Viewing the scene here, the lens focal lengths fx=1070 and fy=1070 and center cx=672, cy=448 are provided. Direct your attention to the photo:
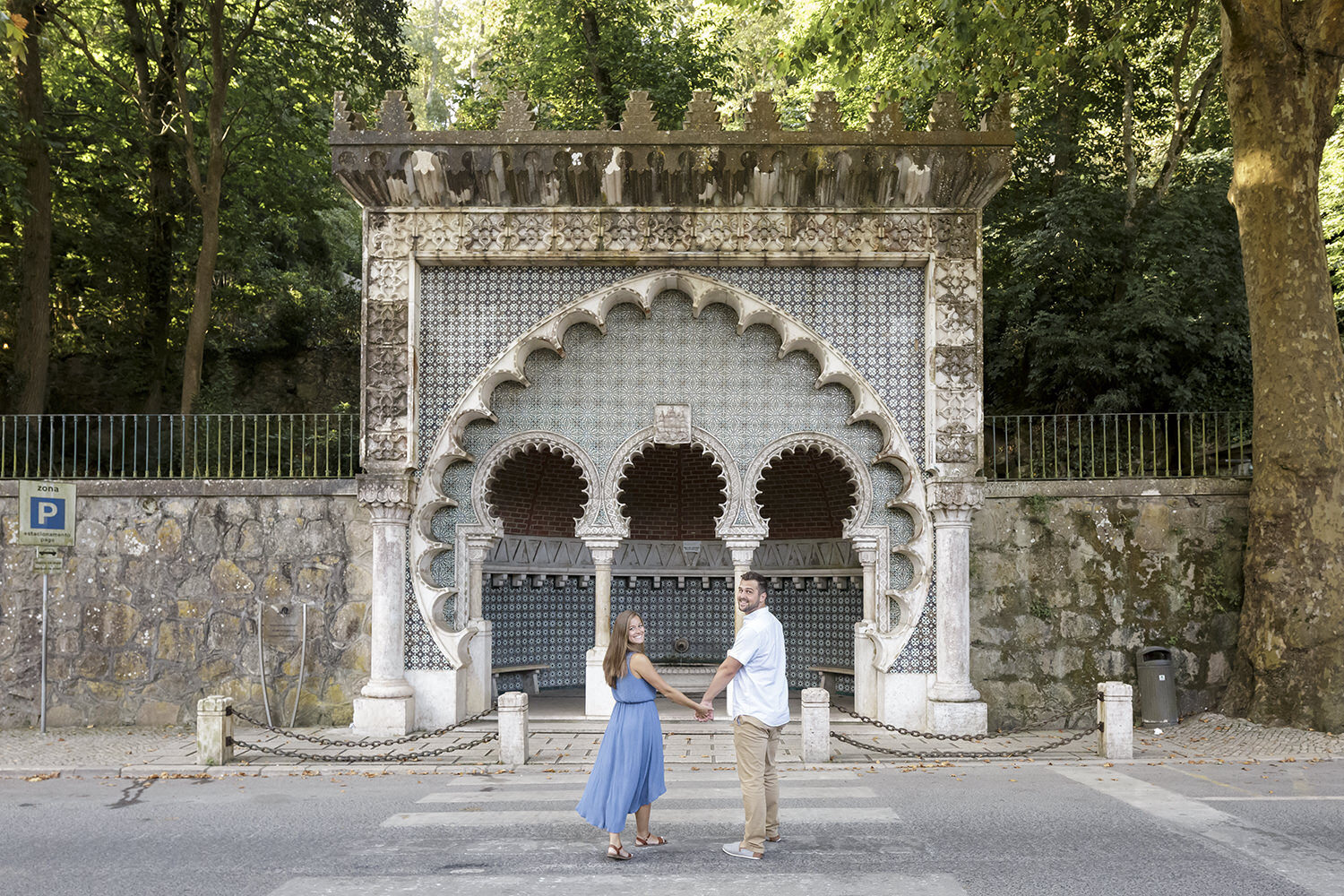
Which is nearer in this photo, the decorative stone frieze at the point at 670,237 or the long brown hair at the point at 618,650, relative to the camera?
the long brown hair at the point at 618,650

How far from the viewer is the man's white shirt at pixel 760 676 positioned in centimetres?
653

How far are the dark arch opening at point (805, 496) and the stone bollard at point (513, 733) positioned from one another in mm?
5003

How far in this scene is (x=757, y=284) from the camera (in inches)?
469

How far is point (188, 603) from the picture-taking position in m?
11.9

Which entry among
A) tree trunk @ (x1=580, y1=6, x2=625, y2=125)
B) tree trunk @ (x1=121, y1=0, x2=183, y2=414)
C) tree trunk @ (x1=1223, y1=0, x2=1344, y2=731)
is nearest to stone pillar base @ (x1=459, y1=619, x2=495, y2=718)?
tree trunk @ (x1=1223, y1=0, x2=1344, y2=731)

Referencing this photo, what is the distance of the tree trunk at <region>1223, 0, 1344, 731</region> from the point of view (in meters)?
11.0

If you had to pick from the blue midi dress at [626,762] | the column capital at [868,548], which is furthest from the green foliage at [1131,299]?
the blue midi dress at [626,762]

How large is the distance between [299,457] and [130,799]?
19.4ft

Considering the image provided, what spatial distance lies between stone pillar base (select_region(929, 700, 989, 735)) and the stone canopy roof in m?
5.37

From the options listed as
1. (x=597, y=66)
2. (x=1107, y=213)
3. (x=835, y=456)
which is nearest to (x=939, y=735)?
(x=835, y=456)

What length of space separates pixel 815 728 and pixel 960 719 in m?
2.16

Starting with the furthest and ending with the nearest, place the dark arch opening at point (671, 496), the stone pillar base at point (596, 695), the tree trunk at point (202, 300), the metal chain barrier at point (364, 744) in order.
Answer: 1. the tree trunk at point (202, 300)
2. the dark arch opening at point (671, 496)
3. the stone pillar base at point (596, 695)
4. the metal chain barrier at point (364, 744)

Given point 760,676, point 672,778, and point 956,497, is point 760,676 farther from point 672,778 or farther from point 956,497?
point 956,497

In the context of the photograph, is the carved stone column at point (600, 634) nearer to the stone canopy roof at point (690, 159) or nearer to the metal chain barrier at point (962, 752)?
the metal chain barrier at point (962, 752)
